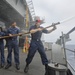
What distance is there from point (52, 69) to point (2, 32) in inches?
127

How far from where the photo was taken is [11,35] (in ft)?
22.4

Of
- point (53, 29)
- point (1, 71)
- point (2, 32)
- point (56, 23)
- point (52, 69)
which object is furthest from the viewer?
point (2, 32)

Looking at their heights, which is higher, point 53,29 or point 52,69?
point 53,29

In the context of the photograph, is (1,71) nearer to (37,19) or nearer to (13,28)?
(13,28)

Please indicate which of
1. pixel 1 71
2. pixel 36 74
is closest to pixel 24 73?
A: pixel 36 74

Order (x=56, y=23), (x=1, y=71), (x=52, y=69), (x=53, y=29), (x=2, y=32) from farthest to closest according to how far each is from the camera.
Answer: (x=2, y=32)
(x=1, y=71)
(x=53, y=29)
(x=56, y=23)
(x=52, y=69)

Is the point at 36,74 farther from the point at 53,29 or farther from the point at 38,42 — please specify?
the point at 53,29

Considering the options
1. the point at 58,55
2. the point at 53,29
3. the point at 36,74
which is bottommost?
the point at 36,74

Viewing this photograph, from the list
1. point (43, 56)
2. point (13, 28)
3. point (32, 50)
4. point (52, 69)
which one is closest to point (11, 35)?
point (13, 28)

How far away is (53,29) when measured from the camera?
251 inches

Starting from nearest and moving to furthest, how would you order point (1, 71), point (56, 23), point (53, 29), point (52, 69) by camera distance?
point (52, 69) < point (56, 23) < point (53, 29) < point (1, 71)

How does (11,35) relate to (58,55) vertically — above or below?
above

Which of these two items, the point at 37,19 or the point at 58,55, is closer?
the point at 37,19

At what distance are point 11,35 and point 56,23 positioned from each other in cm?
187
